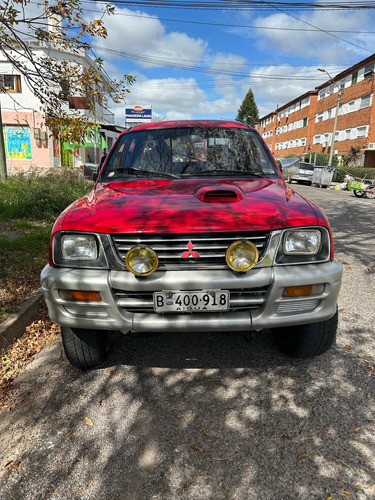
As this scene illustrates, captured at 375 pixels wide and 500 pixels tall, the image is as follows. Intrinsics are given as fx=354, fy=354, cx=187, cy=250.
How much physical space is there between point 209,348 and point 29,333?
1.73 metres

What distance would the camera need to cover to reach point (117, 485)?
5.78 feet

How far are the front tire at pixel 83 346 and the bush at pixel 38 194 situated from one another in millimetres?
5021

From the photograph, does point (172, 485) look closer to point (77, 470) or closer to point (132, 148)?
point (77, 470)

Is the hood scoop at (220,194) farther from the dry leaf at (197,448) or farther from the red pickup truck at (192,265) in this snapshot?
the dry leaf at (197,448)

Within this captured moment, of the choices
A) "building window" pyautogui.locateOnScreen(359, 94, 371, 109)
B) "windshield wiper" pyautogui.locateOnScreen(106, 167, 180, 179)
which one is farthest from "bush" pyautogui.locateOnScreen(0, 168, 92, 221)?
"building window" pyautogui.locateOnScreen(359, 94, 371, 109)

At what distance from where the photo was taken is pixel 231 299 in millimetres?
2191

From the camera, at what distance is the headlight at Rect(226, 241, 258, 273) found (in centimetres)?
214

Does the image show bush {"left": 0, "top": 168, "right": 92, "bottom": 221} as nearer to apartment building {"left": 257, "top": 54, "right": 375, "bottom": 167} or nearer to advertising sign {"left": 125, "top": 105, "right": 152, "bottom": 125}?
advertising sign {"left": 125, "top": 105, "right": 152, "bottom": 125}

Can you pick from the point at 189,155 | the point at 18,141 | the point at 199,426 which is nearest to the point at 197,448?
the point at 199,426

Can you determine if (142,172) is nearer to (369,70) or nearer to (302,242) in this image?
(302,242)

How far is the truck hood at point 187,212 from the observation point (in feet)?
7.04

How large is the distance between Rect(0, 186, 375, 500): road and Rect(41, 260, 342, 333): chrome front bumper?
563mm

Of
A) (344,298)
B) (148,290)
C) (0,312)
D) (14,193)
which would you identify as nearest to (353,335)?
(344,298)

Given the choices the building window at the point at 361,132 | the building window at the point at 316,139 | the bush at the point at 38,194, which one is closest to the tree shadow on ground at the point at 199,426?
the bush at the point at 38,194
